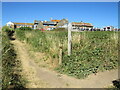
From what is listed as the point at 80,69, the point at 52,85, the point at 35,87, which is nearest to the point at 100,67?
the point at 80,69

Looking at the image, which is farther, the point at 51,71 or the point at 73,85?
the point at 51,71

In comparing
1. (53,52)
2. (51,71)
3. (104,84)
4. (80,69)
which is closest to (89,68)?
(80,69)

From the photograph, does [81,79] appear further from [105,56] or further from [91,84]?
[105,56]

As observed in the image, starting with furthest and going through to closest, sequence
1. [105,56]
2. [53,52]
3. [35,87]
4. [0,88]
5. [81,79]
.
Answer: [53,52] < [105,56] < [81,79] < [35,87] < [0,88]

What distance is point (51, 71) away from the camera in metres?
5.18

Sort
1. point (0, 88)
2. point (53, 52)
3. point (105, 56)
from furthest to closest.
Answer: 1. point (53, 52)
2. point (105, 56)
3. point (0, 88)

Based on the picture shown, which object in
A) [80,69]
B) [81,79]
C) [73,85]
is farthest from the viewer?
[80,69]

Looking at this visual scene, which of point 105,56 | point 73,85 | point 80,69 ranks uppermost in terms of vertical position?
point 105,56

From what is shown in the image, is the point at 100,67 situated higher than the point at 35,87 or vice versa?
the point at 100,67

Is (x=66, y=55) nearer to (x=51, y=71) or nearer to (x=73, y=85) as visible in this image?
(x=51, y=71)

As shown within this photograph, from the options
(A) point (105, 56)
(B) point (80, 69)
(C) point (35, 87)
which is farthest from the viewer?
(A) point (105, 56)

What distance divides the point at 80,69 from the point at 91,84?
0.91m

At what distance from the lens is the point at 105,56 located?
5.85m

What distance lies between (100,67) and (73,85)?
1612 millimetres
